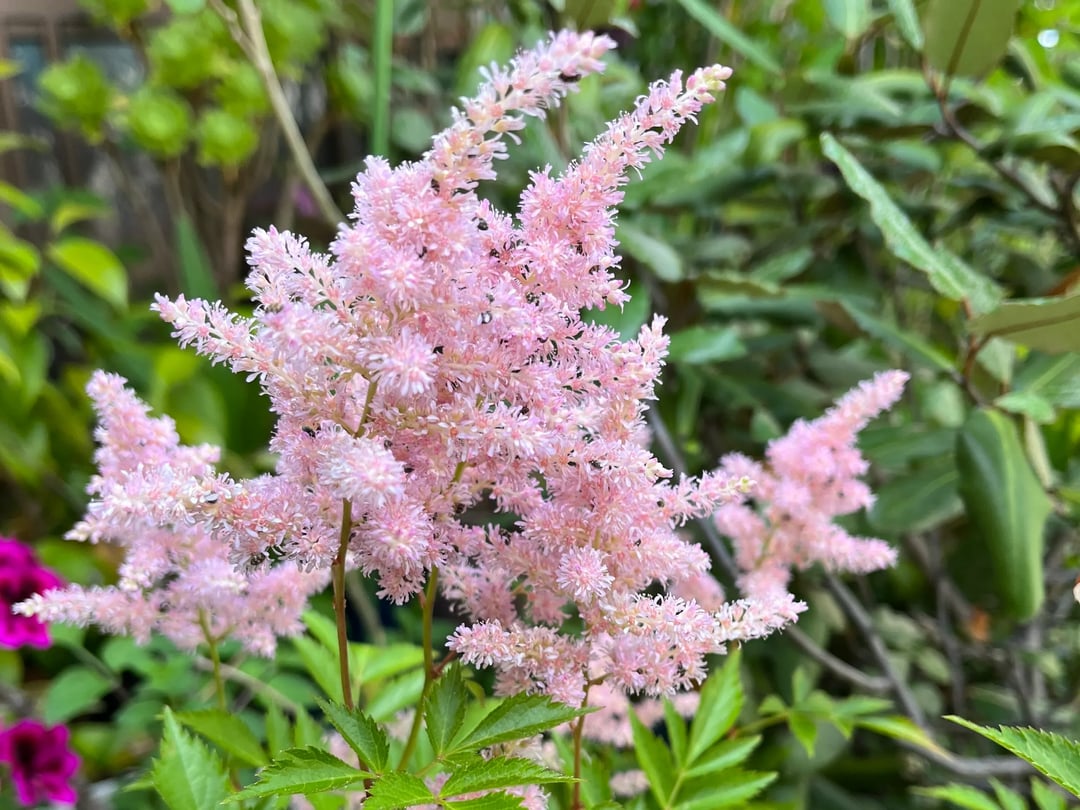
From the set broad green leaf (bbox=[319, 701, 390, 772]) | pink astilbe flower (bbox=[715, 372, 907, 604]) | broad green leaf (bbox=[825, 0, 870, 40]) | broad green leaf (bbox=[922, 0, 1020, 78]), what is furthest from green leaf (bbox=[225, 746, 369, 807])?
broad green leaf (bbox=[825, 0, 870, 40])

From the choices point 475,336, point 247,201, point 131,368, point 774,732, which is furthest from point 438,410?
point 247,201

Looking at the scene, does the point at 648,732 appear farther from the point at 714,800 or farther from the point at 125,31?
the point at 125,31

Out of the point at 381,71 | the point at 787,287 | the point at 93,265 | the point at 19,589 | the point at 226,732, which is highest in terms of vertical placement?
the point at 93,265

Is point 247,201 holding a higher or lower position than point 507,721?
higher

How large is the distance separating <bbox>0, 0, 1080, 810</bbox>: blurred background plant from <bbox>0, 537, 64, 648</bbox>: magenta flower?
51mm

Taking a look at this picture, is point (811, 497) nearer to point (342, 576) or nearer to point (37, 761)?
point (342, 576)

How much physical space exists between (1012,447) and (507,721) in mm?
451

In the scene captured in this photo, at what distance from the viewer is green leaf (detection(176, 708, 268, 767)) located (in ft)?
1.21

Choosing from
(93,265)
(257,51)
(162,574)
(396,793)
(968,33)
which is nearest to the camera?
(396,793)

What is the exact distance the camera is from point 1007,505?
541mm

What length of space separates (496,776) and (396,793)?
3 cm

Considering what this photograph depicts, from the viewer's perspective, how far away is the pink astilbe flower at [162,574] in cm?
32

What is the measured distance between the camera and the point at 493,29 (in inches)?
37.8

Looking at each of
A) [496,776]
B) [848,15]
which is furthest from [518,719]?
[848,15]
